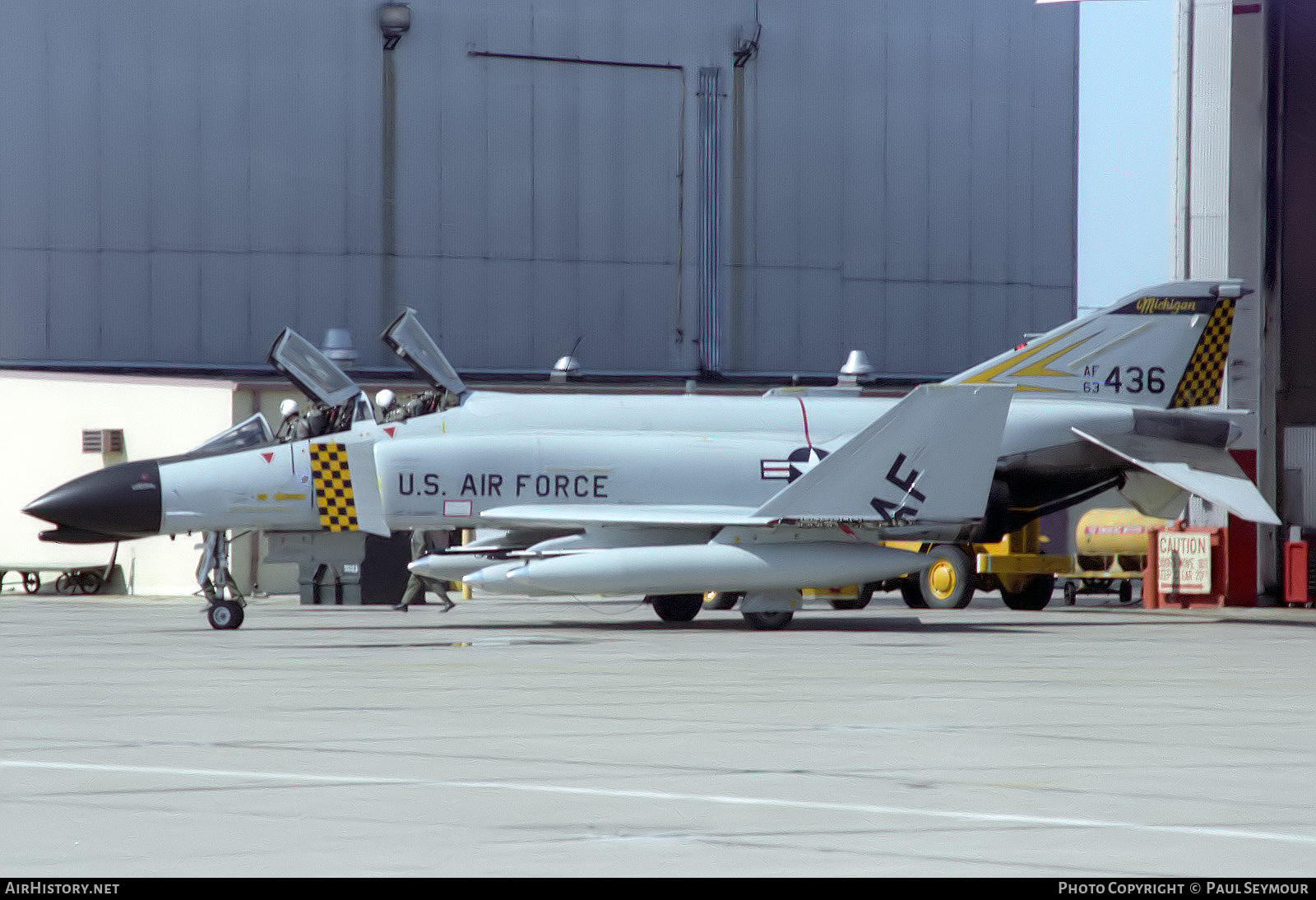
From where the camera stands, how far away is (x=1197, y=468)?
17.9 meters

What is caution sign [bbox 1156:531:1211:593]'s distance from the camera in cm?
2070

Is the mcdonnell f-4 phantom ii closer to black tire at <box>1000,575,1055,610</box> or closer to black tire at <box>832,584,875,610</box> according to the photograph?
black tire at <box>832,584,875,610</box>

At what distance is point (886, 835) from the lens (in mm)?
4801

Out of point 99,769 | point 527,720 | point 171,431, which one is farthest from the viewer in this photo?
point 171,431

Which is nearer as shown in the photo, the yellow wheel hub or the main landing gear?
A: the main landing gear

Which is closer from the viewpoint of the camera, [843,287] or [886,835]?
[886,835]

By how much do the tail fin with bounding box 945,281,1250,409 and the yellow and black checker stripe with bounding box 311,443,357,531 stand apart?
23.6 feet

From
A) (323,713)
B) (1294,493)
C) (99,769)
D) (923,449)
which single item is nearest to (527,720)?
(323,713)

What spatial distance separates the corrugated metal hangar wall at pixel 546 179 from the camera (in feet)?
96.7

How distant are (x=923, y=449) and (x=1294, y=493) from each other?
8.46m

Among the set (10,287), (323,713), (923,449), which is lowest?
(323,713)

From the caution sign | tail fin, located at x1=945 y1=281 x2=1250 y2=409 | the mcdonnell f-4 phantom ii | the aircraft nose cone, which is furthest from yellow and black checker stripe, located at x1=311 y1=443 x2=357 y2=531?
the caution sign

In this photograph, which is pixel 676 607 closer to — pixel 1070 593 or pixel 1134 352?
pixel 1134 352
